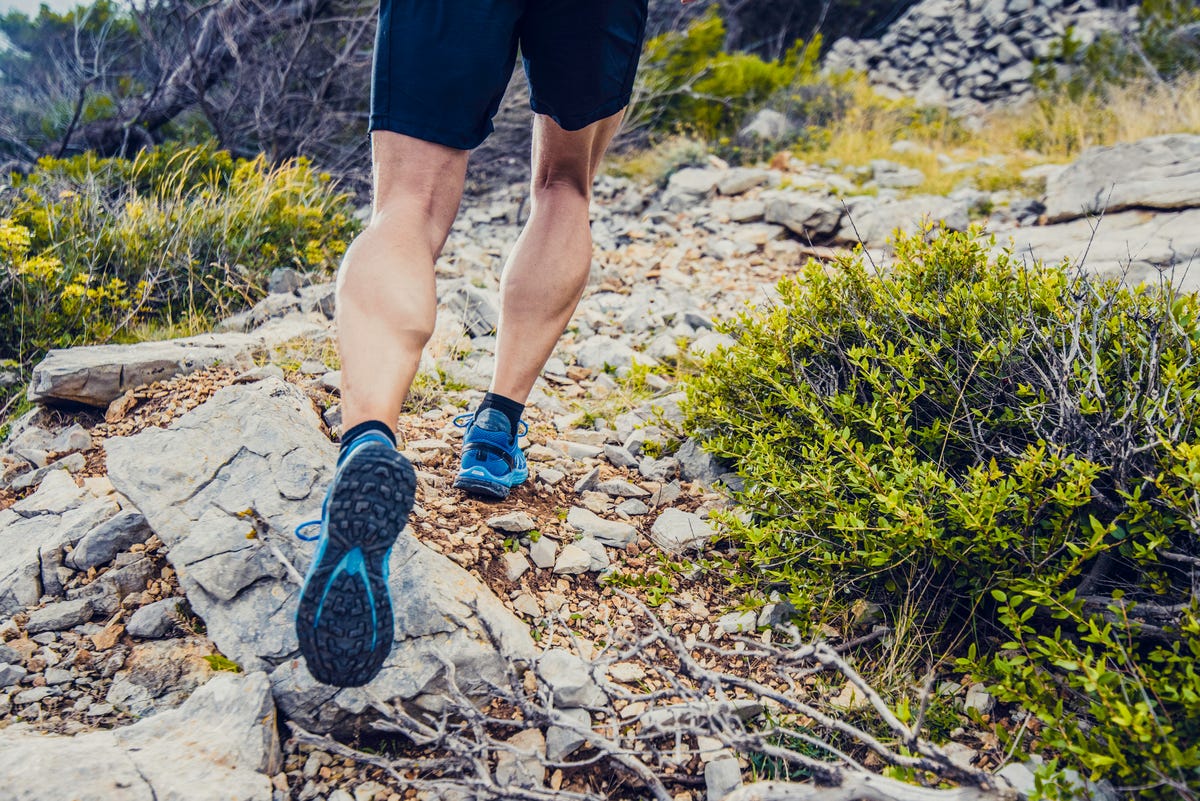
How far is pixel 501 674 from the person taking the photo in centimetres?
166

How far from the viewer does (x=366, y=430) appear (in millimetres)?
1430

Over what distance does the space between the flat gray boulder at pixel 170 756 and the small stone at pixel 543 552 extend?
0.75 meters

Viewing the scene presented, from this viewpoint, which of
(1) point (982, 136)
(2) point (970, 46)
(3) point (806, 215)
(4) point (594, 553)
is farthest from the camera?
(2) point (970, 46)

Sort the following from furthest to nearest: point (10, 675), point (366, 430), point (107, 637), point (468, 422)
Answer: point (468, 422) < point (107, 637) < point (10, 675) < point (366, 430)

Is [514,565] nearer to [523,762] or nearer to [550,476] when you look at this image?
[550,476]

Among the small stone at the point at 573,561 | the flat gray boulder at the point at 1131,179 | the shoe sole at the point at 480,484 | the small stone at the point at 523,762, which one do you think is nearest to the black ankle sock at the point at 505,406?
the shoe sole at the point at 480,484

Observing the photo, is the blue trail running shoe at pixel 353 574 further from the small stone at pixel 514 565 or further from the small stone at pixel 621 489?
the small stone at pixel 621 489

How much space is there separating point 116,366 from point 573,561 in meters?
1.97

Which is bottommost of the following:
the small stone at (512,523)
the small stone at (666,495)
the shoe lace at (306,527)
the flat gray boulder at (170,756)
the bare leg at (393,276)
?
the small stone at (666,495)

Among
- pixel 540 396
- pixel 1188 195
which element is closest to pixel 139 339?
pixel 540 396

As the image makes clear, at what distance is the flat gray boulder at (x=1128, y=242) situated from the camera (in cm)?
365

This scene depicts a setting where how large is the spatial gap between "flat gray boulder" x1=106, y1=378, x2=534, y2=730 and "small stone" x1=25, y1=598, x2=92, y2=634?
0.24 metres

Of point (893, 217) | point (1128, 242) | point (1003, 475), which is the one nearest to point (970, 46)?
point (893, 217)

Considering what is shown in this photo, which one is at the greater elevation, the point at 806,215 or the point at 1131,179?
the point at 1131,179
